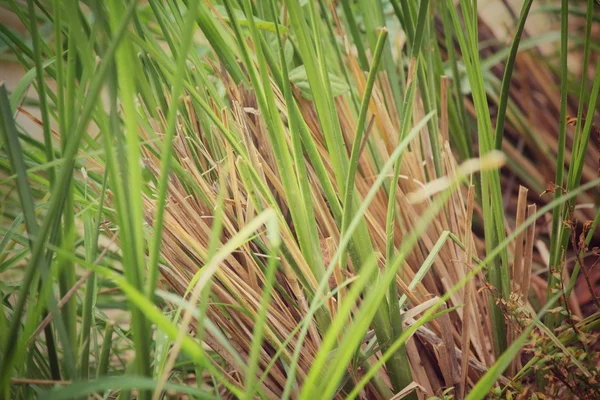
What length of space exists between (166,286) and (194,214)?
108 mm

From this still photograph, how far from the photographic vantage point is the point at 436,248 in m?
0.38

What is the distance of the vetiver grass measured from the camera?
0.88 ft

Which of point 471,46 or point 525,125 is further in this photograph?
point 525,125

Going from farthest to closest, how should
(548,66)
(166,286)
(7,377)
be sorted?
1. (548,66)
2. (166,286)
3. (7,377)

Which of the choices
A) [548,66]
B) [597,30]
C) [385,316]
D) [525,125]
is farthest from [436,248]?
[597,30]

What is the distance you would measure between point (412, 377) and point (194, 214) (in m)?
0.21

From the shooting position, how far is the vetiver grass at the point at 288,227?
268 millimetres

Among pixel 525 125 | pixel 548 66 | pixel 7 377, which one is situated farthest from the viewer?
pixel 548 66

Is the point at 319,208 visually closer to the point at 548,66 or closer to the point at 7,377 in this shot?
the point at 7,377

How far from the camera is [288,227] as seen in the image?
397 millimetres

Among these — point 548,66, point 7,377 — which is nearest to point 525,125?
point 548,66

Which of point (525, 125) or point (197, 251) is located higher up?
point (197, 251)

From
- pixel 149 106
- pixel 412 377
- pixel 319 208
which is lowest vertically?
pixel 412 377

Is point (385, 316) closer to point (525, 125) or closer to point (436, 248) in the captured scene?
point (436, 248)
